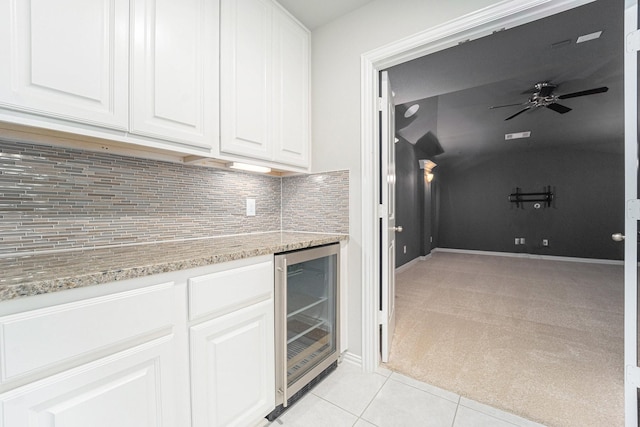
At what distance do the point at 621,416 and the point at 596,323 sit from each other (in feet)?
5.41

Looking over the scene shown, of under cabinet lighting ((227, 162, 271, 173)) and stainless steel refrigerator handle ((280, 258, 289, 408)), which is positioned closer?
stainless steel refrigerator handle ((280, 258, 289, 408))

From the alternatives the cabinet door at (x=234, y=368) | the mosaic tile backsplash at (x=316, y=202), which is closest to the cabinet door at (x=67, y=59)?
the cabinet door at (x=234, y=368)

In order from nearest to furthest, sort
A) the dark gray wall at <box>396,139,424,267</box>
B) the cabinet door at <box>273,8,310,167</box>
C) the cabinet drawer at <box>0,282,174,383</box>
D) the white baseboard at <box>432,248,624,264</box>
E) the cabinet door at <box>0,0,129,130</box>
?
the cabinet drawer at <box>0,282,174,383</box>
the cabinet door at <box>0,0,129,130</box>
the cabinet door at <box>273,8,310,167</box>
the dark gray wall at <box>396,139,424,267</box>
the white baseboard at <box>432,248,624,264</box>

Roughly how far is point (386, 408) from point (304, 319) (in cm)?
66

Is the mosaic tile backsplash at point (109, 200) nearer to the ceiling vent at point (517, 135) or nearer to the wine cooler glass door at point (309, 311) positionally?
the wine cooler glass door at point (309, 311)

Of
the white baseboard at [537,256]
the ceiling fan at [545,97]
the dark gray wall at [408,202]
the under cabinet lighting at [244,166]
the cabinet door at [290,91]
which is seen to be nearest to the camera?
the under cabinet lighting at [244,166]

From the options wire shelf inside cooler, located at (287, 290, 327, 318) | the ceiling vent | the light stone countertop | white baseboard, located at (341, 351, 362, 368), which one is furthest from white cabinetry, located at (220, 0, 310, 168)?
the ceiling vent

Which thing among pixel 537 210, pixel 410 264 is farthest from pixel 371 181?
pixel 537 210

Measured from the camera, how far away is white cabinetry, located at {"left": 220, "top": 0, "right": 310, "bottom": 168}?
1440 millimetres

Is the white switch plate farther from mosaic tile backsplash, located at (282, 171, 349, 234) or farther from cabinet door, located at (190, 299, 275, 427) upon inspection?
cabinet door, located at (190, 299, 275, 427)

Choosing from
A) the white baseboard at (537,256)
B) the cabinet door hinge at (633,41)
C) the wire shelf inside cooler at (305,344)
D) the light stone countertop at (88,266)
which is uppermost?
the cabinet door hinge at (633,41)

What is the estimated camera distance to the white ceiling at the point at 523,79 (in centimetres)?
205

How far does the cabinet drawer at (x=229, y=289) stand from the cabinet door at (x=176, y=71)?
688 mm

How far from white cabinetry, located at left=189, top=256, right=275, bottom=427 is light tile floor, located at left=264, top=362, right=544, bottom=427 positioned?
282mm
